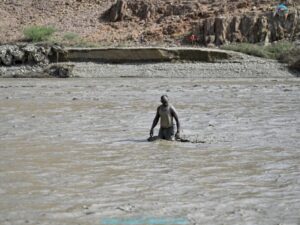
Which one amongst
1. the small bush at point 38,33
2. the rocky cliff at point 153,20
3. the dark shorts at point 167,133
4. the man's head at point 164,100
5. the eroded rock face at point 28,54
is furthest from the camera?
the small bush at point 38,33

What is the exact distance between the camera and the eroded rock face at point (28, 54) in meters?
36.2

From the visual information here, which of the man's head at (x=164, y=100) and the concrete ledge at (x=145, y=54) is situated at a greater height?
the man's head at (x=164, y=100)

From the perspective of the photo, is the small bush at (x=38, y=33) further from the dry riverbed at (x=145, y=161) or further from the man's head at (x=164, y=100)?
the man's head at (x=164, y=100)

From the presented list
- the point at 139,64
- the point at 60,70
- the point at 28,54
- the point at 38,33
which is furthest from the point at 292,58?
the point at 38,33

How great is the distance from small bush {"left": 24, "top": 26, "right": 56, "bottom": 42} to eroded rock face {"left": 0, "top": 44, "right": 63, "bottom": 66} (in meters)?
3.51

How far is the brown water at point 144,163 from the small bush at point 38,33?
19.1 metres

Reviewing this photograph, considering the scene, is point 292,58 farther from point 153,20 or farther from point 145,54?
point 153,20

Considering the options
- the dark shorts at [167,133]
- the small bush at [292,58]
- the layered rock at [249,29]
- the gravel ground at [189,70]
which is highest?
the layered rock at [249,29]

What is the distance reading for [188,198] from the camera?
8.23 meters

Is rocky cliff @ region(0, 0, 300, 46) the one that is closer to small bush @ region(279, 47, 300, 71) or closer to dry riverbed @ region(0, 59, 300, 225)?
small bush @ region(279, 47, 300, 71)

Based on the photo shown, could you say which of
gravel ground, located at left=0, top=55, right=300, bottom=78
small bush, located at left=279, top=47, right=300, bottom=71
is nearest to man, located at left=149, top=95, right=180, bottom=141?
gravel ground, located at left=0, top=55, right=300, bottom=78

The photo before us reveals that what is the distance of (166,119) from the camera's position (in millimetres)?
12695

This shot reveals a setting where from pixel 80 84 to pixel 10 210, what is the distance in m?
22.4

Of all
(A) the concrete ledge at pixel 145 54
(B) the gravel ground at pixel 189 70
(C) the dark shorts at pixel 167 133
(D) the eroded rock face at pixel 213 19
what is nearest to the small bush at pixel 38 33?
(A) the concrete ledge at pixel 145 54
